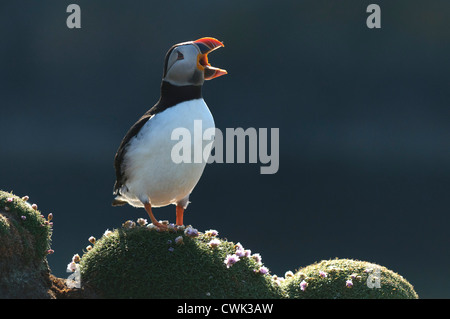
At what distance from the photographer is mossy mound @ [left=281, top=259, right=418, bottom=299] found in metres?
6.66

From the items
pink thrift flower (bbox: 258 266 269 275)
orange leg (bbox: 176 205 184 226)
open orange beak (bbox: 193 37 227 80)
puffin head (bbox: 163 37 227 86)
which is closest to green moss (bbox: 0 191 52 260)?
orange leg (bbox: 176 205 184 226)

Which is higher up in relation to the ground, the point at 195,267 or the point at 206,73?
the point at 206,73

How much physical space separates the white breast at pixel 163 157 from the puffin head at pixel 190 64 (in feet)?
1.03

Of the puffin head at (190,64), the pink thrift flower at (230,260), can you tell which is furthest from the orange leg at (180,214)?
the puffin head at (190,64)

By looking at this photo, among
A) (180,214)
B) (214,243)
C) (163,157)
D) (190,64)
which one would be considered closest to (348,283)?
(214,243)

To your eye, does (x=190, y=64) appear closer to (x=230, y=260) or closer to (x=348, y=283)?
(x=230, y=260)

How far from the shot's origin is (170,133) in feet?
21.8

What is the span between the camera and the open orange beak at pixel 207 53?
23.0 feet

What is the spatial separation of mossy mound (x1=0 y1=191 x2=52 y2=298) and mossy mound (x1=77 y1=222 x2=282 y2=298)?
1.66 feet

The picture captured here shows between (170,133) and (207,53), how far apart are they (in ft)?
3.86
